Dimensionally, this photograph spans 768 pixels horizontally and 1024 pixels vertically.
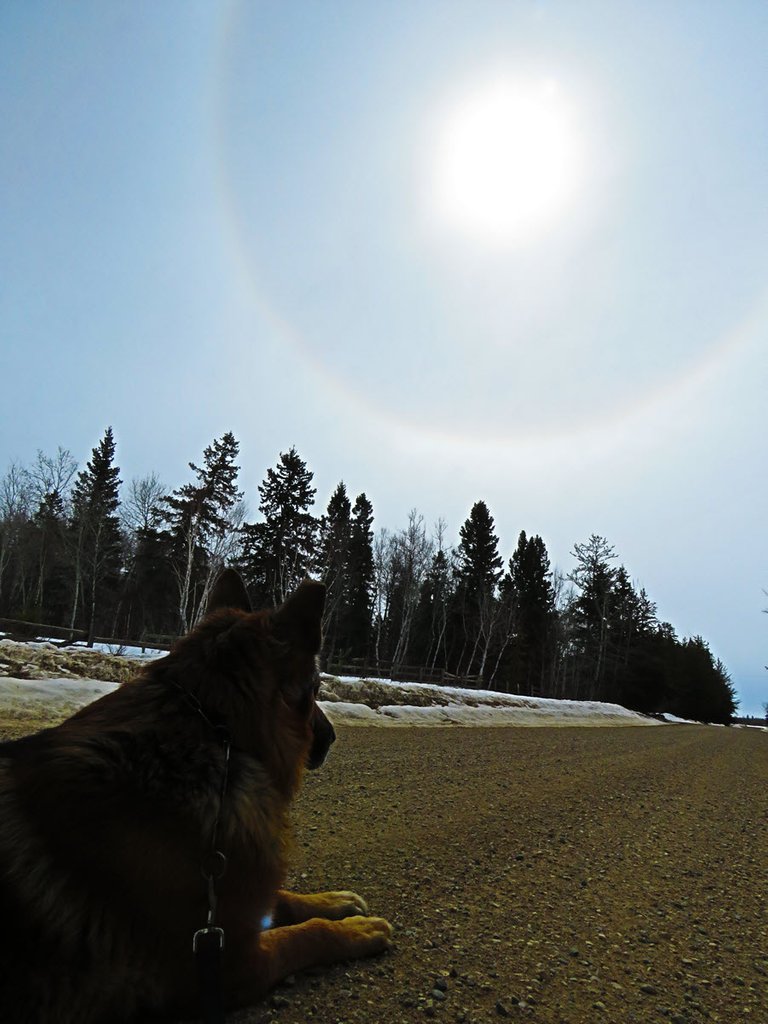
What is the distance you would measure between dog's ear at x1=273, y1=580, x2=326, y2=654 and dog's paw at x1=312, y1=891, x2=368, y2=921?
1.19 m

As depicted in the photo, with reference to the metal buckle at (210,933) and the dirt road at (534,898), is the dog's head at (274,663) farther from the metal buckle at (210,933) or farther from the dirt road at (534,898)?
the dirt road at (534,898)

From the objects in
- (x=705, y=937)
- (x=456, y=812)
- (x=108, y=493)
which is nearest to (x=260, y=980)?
(x=705, y=937)

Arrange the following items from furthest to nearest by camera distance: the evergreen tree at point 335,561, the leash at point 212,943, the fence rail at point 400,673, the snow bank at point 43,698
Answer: the evergreen tree at point 335,561, the fence rail at point 400,673, the snow bank at point 43,698, the leash at point 212,943

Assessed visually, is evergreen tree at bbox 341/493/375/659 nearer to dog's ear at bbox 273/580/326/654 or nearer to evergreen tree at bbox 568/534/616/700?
evergreen tree at bbox 568/534/616/700

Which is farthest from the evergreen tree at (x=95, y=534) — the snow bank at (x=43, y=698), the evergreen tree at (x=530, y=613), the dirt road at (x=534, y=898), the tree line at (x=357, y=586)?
the evergreen tree at (x=530, y=613)

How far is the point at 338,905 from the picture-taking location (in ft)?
8.14

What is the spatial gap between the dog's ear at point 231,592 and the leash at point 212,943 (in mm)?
1013

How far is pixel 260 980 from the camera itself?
1.83 metres

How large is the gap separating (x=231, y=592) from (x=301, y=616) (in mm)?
710

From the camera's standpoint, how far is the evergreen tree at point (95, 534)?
34.1m

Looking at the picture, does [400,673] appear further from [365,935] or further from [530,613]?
[365,935]

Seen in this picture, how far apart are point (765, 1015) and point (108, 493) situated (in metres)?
48.6

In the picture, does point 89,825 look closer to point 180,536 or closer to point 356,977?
point 356,977

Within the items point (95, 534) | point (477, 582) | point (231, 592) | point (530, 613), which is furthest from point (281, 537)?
point (231, 592)
